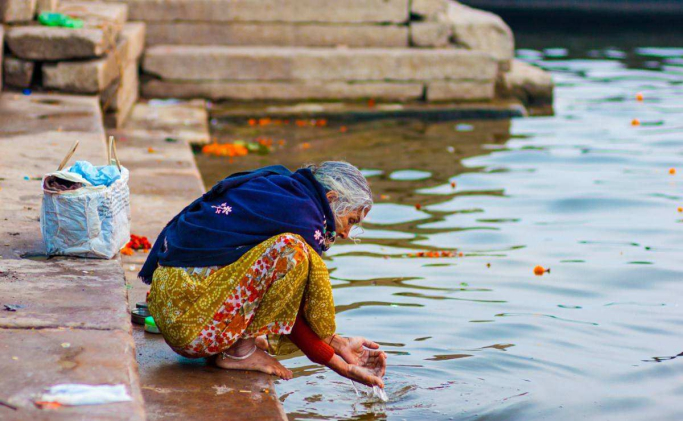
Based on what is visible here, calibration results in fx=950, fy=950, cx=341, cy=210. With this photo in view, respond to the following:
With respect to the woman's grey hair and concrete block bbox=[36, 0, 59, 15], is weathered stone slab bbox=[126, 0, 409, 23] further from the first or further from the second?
A: the woman's grey hair

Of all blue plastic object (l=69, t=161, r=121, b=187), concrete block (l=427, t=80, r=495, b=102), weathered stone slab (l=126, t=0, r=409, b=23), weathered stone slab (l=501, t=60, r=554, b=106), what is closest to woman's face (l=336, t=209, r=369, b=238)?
blue plastic object (l=69, t=161, r=121, b=187)

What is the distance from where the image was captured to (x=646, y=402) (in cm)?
380

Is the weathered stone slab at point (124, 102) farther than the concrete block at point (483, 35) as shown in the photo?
No

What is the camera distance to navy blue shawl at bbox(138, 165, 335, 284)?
3.28 metres

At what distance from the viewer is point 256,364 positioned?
3453 mm

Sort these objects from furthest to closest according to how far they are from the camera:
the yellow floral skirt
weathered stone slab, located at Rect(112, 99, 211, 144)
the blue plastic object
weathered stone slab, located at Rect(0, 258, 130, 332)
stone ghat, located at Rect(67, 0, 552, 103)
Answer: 1. stone ghat, located at Rect(67, 0, 552, 103)
2. weathered stone slab, located at Rect(112, 99, 211, 144)
3. the blue plastic object
4. the yellow floral skirt
5. weathered stone slab, located at Rect(0, 258, 130, 332)

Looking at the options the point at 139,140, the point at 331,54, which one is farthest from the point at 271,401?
the point at 331,54

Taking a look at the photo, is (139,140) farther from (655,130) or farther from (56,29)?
(655,130)

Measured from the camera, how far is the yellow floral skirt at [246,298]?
3.20 m

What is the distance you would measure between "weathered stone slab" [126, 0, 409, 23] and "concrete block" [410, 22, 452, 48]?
18 centimetres

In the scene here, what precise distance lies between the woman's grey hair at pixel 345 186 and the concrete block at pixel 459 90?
6.84 meters

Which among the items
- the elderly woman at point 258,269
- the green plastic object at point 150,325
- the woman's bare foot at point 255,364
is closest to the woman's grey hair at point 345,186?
the elderly woman at point 258,269

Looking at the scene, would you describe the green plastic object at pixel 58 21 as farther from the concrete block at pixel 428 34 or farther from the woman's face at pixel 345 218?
the woman's face at pixel 345 218

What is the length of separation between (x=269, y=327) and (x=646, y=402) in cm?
159
